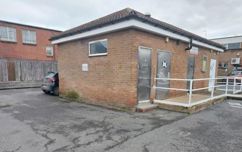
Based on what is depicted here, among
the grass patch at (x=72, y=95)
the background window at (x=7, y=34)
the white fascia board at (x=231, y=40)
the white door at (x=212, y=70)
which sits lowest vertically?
the grass patch at (x=72, y=95)

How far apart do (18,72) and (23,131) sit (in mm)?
13033

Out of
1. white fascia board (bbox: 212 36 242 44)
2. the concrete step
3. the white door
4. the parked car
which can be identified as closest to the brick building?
the concrete step

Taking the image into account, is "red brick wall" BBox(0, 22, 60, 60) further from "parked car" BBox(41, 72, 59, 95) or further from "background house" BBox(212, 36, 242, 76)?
"background house" BBox(212, 36, 242, 76)

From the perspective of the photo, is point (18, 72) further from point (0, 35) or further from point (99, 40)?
Answer: point (99, 40)

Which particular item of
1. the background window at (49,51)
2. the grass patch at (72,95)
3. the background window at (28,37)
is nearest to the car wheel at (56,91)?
the grass patch at (72,95)

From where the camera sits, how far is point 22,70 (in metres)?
15.5

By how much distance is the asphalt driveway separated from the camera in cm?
352

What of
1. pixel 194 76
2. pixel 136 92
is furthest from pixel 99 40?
pixel 194 76

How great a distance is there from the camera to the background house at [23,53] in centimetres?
1504

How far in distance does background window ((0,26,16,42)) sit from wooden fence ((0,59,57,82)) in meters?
3.38

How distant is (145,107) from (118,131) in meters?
2.28

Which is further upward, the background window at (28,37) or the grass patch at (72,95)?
the background window at (28,37)

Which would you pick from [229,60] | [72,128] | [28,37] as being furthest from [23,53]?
[229,60]

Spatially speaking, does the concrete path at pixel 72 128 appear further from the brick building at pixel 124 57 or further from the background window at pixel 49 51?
the background window at pixel 49 51
